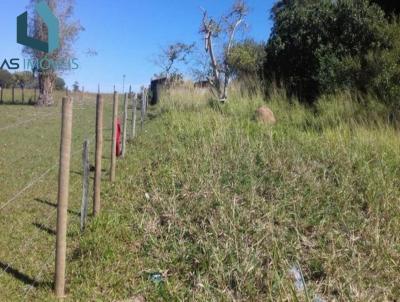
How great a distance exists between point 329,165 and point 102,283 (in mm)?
3477

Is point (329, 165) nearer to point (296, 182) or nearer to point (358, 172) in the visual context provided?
point (358, 172)

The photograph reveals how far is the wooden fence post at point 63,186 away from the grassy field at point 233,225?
150mm

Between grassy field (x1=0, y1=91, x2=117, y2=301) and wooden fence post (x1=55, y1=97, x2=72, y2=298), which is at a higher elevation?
wooden fence post (x1=55, y1=97, x2=72, y2=298)

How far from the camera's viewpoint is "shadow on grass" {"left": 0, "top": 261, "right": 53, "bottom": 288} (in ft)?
11.3

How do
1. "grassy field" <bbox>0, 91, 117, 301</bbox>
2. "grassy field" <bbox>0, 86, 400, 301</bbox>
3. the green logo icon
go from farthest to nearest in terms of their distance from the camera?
the green logo icon < "grassy field" <bbox>0, 91, 117, 301</bbox> < "grassy field" <bbox>0, 86, 400, 301</bbox>

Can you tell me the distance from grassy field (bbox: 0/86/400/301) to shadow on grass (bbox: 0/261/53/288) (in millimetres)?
35

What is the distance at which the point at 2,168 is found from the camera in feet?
23.6

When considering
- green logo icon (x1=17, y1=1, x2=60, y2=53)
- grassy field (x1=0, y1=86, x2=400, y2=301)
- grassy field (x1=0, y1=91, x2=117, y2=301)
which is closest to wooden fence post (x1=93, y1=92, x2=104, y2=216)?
grassy field (x1=0, y1=86, x2=400, y2=301)

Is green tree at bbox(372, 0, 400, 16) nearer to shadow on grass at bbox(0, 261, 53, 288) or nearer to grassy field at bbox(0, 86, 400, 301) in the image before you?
grassy field at bbox(0, 86, 400, 301)

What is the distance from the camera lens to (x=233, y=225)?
407 centimetres

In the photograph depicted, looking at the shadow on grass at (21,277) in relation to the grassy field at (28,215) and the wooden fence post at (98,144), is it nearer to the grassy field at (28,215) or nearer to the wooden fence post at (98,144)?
the grassy field at (28,215)

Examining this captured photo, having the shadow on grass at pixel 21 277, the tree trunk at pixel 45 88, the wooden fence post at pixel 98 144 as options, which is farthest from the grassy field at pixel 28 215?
the tree trunk at pixel 45 88

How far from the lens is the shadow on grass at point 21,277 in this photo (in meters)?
3.45

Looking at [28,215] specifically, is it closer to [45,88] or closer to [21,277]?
[21,277]
